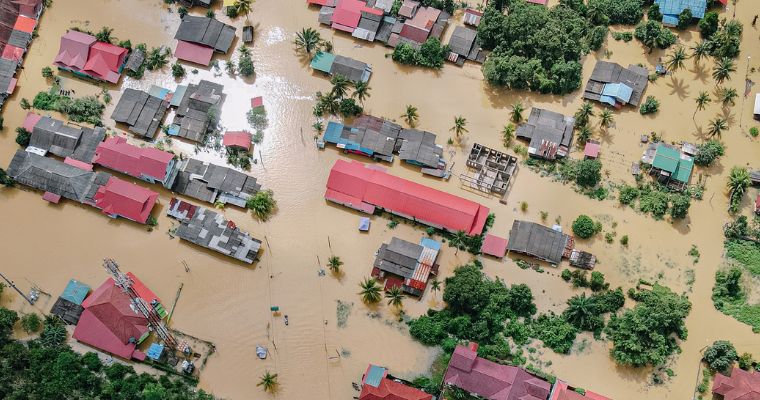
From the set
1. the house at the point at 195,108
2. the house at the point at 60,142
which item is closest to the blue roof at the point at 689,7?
the house at the point at 195,108

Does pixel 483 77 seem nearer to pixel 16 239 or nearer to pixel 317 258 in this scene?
pixel 317 258

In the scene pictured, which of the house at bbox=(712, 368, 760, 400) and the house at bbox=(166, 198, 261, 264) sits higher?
the house at bbox=(712, 368, 760, 400)

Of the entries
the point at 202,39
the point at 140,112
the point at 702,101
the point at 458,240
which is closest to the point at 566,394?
the point at 458,240

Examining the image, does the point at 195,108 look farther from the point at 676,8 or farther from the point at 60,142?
the point at 676,8

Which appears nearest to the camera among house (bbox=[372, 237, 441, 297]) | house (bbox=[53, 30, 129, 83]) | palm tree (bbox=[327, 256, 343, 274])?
house (bbox=[372, 237, 441, 297])

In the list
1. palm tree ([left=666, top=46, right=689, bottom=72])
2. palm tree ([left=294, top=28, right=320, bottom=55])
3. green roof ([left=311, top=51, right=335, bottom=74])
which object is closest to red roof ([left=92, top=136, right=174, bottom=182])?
green roof ([left=311, top=51, right=335, bottom=74])

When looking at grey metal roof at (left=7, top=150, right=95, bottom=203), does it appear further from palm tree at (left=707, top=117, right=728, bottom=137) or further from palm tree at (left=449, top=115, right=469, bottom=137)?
palm tree at (left=707, top=117, right=728, bottom=137)

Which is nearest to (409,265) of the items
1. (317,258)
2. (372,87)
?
(317,258)

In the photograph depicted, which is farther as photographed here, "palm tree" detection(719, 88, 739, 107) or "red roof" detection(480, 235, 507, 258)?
"palm tree" detection(719, 88, 739, 107)
